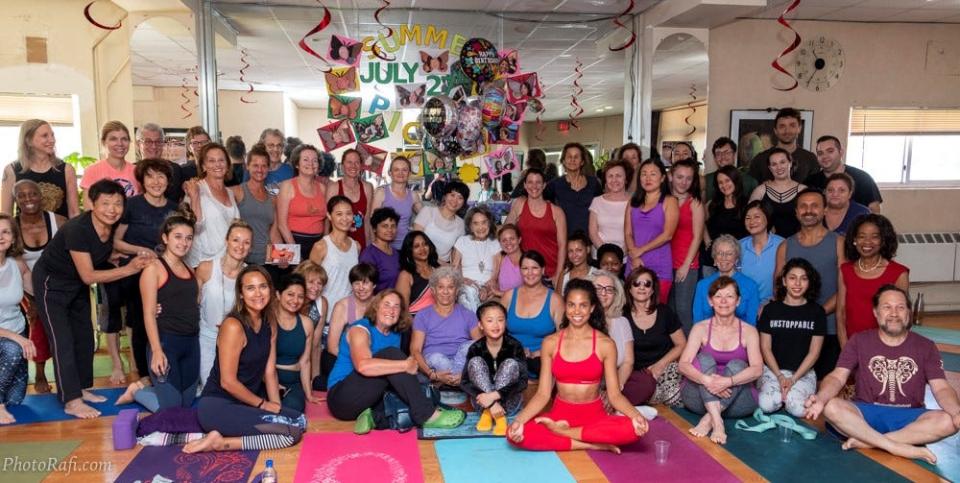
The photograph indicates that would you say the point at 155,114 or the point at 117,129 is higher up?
the point at 155,114

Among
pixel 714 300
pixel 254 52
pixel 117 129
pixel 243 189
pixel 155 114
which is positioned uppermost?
pixel 254 52

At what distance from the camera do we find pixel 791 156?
5.01m

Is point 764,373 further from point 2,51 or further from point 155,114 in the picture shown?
point 155,114

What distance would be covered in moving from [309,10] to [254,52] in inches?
87.0

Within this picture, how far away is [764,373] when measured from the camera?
12.9ft

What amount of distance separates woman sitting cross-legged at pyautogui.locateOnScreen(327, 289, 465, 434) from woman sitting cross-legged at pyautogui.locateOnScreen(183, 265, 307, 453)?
0.31 m

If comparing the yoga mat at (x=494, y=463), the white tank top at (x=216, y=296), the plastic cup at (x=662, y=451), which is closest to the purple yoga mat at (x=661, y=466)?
the plastic cup at (x=662, y=451)

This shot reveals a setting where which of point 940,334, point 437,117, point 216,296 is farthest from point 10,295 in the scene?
point 940,334

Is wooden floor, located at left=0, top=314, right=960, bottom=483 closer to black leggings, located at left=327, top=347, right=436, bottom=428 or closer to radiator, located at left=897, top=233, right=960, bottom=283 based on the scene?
black leggings, located at left=327, top=347, right=436, bottom=428

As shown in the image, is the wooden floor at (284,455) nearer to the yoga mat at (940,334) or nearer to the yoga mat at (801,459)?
the yoga mat at (801,459)

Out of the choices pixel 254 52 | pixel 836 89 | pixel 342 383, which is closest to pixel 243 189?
pixel 342 383

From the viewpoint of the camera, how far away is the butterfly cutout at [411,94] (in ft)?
19.4

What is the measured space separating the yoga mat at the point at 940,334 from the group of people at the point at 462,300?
2148 millimetres

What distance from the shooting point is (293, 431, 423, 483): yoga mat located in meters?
3.01
